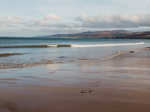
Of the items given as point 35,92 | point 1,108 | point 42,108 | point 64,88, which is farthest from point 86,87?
point 1,108

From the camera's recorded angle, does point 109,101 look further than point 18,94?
No

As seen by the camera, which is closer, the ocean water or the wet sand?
the wet sand

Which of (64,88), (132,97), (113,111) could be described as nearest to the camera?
(113,111)

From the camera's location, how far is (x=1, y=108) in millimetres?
3545

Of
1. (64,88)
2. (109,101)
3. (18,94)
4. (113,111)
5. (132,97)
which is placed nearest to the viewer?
(113,111)

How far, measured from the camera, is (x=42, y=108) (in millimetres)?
3574

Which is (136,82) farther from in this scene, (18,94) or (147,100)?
(18,94)

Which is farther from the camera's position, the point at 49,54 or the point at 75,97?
the point at 49,54

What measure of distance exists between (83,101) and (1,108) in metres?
1.87

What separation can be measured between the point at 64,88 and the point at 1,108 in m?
2.01

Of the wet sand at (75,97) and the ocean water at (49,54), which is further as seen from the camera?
the ocean water at (49,54)

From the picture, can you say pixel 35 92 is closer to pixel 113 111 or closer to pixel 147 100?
pixel 113 111

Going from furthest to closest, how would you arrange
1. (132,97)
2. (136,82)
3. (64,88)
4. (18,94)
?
(136,82), (64,88), (18,94), (132,97)

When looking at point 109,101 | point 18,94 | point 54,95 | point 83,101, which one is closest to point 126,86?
point 109,101
